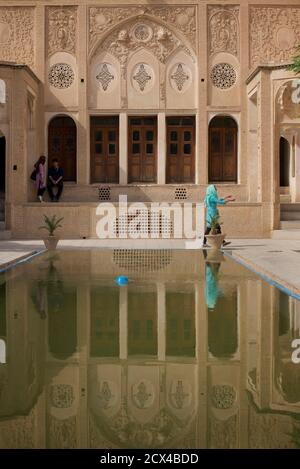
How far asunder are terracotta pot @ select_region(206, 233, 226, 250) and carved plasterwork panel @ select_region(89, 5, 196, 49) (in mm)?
7698

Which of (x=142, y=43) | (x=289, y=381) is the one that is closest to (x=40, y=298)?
(x=289, y=381)

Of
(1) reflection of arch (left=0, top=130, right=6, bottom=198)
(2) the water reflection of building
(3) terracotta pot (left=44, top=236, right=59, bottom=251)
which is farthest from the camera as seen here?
(1) reflection of arch (left=0, top=130, right=6, bottom=198)

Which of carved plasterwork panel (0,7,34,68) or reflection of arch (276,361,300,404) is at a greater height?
carved plasterwork panel (0,7,34,68)

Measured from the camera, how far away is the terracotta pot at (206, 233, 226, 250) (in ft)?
40.8

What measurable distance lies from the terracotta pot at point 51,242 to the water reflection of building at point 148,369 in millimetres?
5891

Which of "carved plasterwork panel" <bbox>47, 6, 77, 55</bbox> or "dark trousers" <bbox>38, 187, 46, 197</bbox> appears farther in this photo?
"carved plasterwork panel" <bbox>47, 6, 77, 55</bbox>

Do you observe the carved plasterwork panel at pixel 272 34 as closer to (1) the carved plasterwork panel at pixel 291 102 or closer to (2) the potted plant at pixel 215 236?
(1) the carved plasterwork panel at pixel 291 102

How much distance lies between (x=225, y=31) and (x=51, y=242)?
869 cm

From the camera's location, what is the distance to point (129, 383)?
3.38 metres

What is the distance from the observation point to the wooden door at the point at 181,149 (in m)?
18.5

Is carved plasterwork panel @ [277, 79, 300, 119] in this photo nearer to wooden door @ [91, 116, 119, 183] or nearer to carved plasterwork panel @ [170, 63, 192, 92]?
carved plasterwork panel @ [170, 63, 192, 92]

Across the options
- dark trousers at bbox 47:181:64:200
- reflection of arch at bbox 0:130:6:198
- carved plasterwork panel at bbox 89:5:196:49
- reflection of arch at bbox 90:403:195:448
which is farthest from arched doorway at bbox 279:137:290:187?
reflection of arch at bbox 90:403:195:448

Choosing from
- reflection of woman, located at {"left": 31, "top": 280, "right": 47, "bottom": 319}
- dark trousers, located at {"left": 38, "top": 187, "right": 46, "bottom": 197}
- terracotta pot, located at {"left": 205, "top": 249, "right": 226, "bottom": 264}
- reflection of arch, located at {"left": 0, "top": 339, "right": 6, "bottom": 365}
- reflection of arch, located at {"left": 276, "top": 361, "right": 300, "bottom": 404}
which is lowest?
reflection of arch, located at {"left": 276, "top": 361, "right": 300, "bottom": 404}

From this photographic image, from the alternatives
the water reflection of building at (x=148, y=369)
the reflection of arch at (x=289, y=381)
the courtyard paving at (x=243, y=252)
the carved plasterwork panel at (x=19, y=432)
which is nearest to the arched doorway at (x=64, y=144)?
the courtyard paving at (x=243, y=252)
